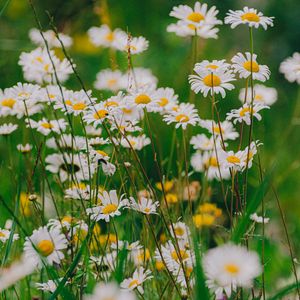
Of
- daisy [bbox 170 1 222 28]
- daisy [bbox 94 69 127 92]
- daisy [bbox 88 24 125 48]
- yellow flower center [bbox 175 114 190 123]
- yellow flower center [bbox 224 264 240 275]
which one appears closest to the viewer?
yellow flower center [bbox 224 264 240 275]

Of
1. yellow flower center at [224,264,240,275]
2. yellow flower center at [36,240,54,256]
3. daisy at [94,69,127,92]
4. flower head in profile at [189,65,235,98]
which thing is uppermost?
daisy at [94,69,127,92]

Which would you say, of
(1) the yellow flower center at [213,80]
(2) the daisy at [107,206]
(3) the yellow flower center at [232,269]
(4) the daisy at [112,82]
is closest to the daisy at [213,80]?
(1) the yellow flower center at [213,80]

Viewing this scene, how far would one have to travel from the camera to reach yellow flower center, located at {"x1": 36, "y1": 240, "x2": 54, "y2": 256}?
92 cm

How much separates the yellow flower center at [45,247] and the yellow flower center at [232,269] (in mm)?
404

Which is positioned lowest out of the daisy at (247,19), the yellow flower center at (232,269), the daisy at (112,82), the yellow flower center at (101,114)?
the yellow flower center at (232,269)

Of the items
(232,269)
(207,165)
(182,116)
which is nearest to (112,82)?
(207,165)

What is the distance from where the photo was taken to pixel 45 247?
3.02 feet

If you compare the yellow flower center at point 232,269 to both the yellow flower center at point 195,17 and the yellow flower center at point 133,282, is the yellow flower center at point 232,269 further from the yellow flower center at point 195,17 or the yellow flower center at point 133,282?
the yellow flower center at point 195,17

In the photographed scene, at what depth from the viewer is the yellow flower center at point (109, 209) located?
39.8 inches

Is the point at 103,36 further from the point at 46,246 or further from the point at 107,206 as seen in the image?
the point at 46,246

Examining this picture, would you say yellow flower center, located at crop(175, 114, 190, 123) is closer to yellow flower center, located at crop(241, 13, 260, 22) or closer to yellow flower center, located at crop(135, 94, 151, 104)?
yellow flower center, located at crop(135, 94, 151, 104)

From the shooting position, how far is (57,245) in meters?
0.93

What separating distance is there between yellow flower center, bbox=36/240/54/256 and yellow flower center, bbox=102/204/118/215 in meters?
0.12

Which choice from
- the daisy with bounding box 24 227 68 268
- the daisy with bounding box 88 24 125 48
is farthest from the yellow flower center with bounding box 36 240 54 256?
the daisy with bounding box 88 24 125 48
